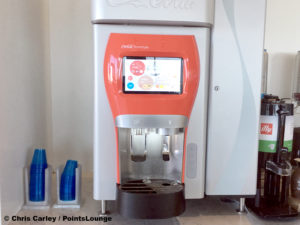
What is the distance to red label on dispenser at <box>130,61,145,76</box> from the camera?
80 centimetres

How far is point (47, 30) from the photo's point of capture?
123cm

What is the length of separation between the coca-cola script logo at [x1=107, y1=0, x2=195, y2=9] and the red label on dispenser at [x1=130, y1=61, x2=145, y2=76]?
0.17 metres

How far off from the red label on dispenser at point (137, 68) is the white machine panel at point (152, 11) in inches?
5.1

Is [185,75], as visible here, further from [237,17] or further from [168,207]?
[168,207]

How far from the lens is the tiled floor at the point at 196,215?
926 millimetres

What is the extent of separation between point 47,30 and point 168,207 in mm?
922

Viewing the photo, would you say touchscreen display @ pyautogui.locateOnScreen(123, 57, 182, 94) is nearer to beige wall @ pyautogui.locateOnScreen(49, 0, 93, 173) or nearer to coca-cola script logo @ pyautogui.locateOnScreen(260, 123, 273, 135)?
coca-cola script logo @ pyautogui.locateOnScreen(260, 123, 273, 135)

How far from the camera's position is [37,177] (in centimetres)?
100

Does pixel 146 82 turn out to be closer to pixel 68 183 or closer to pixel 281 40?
pixel 68 183

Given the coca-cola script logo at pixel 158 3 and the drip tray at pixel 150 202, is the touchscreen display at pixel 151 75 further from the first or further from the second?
the drip tray at pixel 150 202

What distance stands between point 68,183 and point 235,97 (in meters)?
0.65

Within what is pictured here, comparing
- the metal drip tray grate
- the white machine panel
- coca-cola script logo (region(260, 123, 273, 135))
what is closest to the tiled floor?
the metal drip tray grate

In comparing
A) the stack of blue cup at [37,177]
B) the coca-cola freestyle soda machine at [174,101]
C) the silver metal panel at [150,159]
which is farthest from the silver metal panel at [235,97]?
the stack of blue cup at [37,177]

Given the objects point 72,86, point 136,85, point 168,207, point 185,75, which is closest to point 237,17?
point 185,75
